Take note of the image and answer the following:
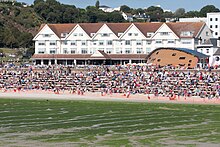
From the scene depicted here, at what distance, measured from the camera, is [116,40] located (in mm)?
92750

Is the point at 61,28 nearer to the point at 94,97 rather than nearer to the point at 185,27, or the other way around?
the point at 185,27

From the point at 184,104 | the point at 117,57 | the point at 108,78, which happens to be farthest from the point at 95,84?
the point at 117,57

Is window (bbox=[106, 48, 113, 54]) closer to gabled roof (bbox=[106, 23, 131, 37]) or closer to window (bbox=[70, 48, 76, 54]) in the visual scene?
gabled roof (bbox=[106, 23, 131, 37])

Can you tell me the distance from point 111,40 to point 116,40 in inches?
29.4

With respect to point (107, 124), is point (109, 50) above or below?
above

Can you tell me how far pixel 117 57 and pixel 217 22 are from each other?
4422cm

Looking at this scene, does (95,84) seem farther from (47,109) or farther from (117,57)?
(117,57)

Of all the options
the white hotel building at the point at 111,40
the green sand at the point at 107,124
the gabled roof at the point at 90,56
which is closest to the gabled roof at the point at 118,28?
the white hotel building at the point at 111,40

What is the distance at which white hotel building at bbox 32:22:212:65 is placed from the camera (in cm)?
8969

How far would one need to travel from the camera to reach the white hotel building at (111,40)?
89.7 metres

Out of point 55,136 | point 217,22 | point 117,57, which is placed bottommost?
point 55,136

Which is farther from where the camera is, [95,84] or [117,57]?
[117,57]

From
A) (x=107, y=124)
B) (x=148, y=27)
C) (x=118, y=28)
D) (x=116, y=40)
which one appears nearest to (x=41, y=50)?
(x=116, y=40)

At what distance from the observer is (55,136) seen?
34625mm
